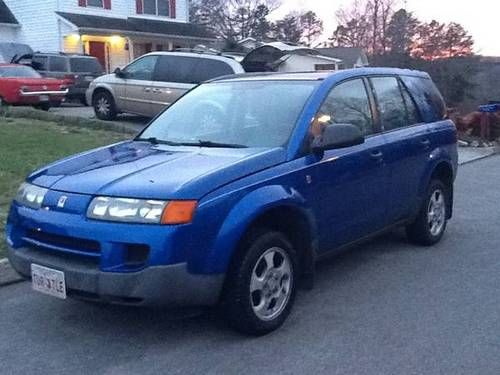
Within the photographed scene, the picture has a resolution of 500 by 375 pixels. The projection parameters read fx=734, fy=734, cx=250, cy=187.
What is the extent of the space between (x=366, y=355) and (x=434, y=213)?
309cm

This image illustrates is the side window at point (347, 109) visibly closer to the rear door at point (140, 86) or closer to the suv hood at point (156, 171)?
the suv hood at point (156, 171)

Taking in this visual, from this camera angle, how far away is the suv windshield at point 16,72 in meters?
19.7

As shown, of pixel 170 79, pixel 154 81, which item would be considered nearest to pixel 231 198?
pixel 170 79

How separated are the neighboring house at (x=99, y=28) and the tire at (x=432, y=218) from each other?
26077 mm

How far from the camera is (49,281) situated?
452cm

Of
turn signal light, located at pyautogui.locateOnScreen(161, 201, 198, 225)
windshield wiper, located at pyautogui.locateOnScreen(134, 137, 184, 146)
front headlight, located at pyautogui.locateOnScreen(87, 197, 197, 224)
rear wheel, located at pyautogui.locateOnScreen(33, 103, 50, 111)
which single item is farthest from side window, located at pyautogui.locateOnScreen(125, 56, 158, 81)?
turn signal light, located at pyautogui.locateOnScreen(161, 201, 198, 225)

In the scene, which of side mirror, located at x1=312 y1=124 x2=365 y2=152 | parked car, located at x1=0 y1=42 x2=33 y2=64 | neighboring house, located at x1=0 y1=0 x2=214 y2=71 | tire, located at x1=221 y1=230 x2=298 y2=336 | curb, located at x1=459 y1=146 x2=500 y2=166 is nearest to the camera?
tire, located at x1=221 y1=230 x2=298 y2=336

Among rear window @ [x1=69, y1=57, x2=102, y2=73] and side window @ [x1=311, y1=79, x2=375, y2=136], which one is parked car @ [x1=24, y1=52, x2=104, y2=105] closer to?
rear window @ [x1=69, y1=57, x2=102, y2=73]

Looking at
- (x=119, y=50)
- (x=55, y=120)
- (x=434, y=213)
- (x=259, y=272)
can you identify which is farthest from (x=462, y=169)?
(x=119, y=50)

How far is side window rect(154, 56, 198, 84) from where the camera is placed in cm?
1616

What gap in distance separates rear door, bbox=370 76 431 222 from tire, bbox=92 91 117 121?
11283 millimetres

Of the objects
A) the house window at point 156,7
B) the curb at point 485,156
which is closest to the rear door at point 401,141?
the curb at point 485,156

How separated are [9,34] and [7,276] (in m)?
29.4

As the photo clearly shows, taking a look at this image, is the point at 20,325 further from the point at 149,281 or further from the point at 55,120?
the point at 55,120
